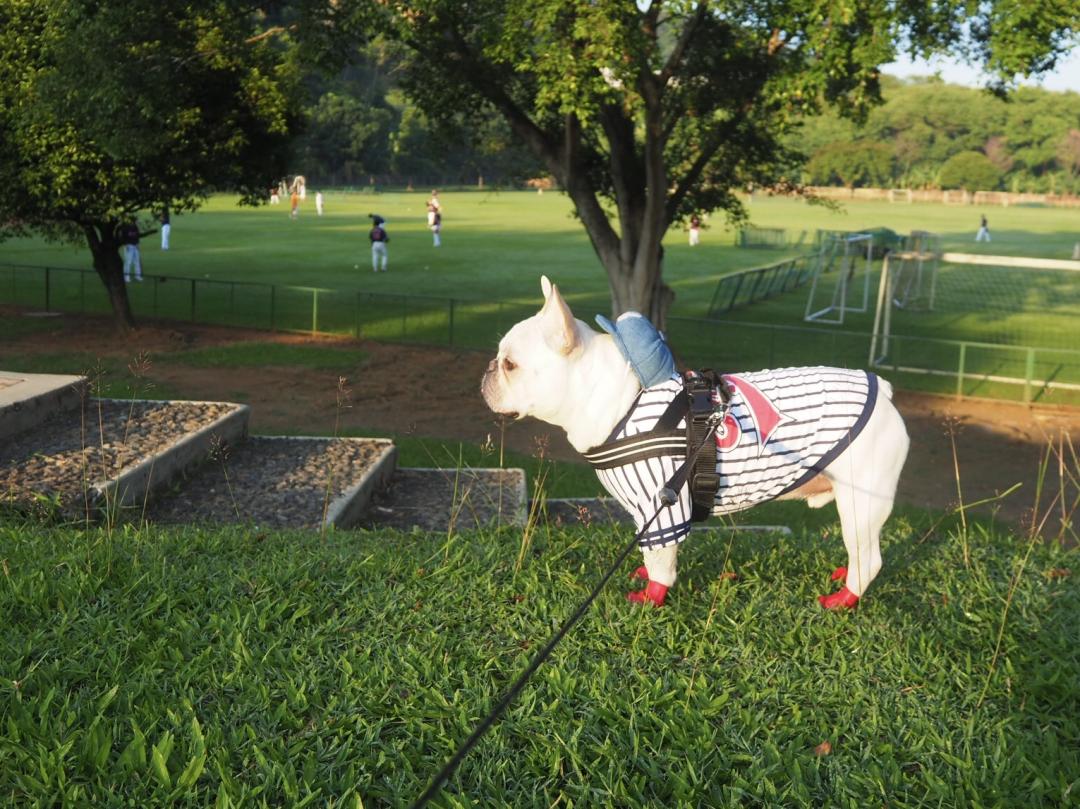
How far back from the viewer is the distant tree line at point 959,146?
109688 mm

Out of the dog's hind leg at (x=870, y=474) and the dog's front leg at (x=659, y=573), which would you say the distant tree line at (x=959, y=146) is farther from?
the dog's front leg at (x=659, y=573)

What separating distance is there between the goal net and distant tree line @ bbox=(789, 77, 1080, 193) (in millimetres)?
69346

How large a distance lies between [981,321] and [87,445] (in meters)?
26.2

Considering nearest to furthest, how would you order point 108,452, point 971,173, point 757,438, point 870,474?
point 757,438
point 870,474
point 108,452
point 971,173

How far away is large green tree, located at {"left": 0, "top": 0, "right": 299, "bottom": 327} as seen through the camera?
667 inches

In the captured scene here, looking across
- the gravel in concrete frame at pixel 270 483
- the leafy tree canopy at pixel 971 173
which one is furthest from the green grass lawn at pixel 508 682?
the leafy tree canopy at pixel 971 173

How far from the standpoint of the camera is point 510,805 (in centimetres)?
388

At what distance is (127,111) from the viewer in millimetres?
17297

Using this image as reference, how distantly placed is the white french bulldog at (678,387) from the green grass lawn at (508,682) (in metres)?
0.46

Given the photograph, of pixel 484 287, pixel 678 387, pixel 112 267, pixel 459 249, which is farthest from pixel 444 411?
pixel 459 249

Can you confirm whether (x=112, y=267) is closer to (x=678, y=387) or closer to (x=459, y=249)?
(x=678, y=387)

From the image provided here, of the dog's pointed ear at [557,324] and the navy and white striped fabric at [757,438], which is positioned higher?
the dog's pointed ear at [557,324]

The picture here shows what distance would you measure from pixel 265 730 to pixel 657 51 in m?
15.0

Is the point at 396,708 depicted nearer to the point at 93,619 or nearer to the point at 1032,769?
the point at 93,619
